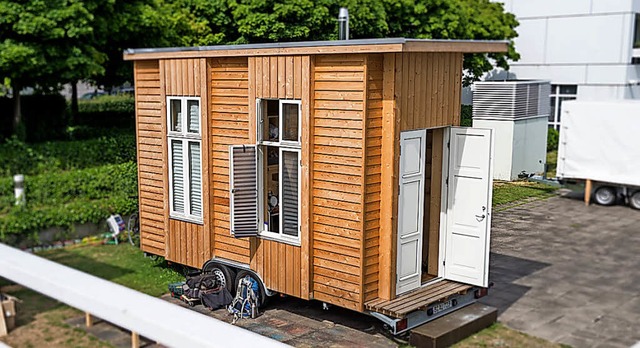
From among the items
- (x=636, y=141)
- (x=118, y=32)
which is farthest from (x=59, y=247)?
(x=636, y=141)

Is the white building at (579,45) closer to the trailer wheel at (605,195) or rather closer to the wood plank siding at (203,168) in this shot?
the trailer wheel at (605,195)

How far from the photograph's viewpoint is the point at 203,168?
4.00 m

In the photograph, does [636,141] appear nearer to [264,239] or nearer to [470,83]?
[470,83]

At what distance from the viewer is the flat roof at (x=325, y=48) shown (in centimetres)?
233

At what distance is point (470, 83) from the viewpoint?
71.2 inches

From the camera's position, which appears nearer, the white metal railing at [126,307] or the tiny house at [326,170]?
the white metal railing at [126,307]

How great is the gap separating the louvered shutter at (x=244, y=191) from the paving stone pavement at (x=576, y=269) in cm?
184

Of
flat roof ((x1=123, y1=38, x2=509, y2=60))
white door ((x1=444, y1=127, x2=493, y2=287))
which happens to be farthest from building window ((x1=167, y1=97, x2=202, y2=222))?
white door ((x1=444, y1=127, x2=493, y2=287))

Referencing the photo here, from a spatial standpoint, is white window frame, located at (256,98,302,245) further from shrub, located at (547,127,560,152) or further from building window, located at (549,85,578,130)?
shrub, located at (547,127,560,152)

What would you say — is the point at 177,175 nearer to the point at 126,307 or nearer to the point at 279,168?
the point at 279,168

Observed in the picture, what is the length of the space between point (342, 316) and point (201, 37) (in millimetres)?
1624

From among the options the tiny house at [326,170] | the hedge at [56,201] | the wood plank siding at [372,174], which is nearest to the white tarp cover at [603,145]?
the tiny house at [326,170]

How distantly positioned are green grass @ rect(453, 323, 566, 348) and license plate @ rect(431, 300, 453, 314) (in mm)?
498

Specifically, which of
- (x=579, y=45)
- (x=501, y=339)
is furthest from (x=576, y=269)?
(x=579, y=45)
